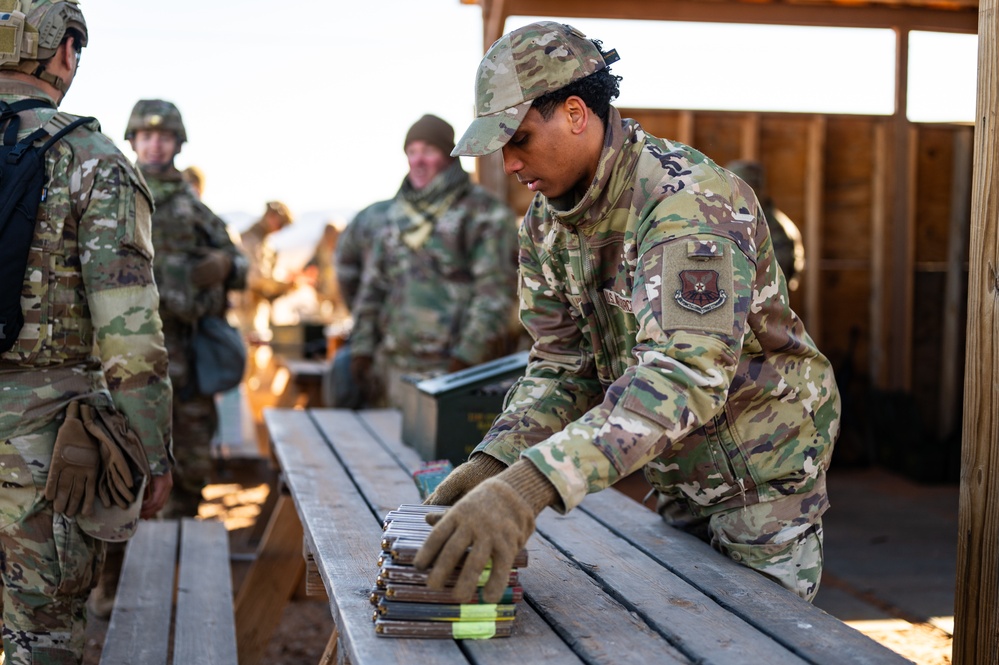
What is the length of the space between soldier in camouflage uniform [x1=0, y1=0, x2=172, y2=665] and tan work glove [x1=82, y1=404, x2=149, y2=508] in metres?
0.02

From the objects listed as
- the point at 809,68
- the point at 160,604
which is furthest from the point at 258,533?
the point at 809,68

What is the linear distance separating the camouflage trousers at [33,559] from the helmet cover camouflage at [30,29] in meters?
0.97

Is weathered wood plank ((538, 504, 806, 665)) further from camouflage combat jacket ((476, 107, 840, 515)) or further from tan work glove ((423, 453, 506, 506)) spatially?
tan work glove ((423, 453, 506, 506))

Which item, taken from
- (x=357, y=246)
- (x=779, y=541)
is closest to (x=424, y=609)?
(x=779, y=541)

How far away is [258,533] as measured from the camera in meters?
6.48

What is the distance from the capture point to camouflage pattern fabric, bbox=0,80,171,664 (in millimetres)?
2865

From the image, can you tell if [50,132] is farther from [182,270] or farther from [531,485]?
[182,270]

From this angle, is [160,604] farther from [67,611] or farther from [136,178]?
[136,178]

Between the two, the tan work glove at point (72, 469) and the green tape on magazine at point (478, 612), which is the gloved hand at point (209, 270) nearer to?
the tan work glove at point (72, 469)

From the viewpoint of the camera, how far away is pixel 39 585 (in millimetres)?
2865

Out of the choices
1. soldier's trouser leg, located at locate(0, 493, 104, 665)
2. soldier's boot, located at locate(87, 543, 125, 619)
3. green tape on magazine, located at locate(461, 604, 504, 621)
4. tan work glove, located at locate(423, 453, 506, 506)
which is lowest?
soldier's boot, located at locate(87, 543, 125, 619)

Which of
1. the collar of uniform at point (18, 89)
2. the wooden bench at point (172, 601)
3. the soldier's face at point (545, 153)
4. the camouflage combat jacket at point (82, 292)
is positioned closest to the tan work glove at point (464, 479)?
the soldier's face at point (545, 153)

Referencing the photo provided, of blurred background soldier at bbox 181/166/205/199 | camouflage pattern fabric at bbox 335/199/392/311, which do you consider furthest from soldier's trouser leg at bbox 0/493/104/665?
blurred background soldier at bbox 181/166/205/199

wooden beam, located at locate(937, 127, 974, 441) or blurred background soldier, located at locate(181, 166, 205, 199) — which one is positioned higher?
blurred background soldier, located at locate(181, 166, 205, 199)
